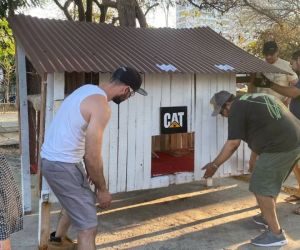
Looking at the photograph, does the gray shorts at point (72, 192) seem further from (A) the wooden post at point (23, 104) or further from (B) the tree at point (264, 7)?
(B) the tree at point (264, 7)

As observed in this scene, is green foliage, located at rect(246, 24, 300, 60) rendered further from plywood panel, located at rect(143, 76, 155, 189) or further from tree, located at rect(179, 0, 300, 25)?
plywood panel, located at rect(143, 76, 155, 189)

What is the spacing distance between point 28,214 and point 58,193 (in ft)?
7.06

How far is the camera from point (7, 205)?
2.44 m

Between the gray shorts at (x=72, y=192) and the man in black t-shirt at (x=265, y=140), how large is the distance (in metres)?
1.43

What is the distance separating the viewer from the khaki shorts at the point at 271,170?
4.23m

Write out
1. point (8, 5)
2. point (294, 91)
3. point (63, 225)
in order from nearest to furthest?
point (63, 225) < point (294, 91) < point (8, 5)

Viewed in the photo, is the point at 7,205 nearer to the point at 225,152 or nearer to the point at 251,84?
the point at 225,152

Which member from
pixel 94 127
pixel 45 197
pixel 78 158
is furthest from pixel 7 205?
pixel 45 197

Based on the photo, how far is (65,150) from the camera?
3365 millimetres

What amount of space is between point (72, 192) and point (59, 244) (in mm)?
982

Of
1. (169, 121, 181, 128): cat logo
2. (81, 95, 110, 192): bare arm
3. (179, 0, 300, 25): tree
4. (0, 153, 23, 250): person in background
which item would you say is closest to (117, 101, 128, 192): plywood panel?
(169, 121, 181, 128): cat logo

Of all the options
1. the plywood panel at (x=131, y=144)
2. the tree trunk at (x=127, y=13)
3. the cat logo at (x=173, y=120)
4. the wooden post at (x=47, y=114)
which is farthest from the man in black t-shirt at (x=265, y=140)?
the tree trunk at (x=127, y=13)

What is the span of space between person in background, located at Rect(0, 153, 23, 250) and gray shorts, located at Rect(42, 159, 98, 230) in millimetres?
822

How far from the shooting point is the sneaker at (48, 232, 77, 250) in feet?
13.5
